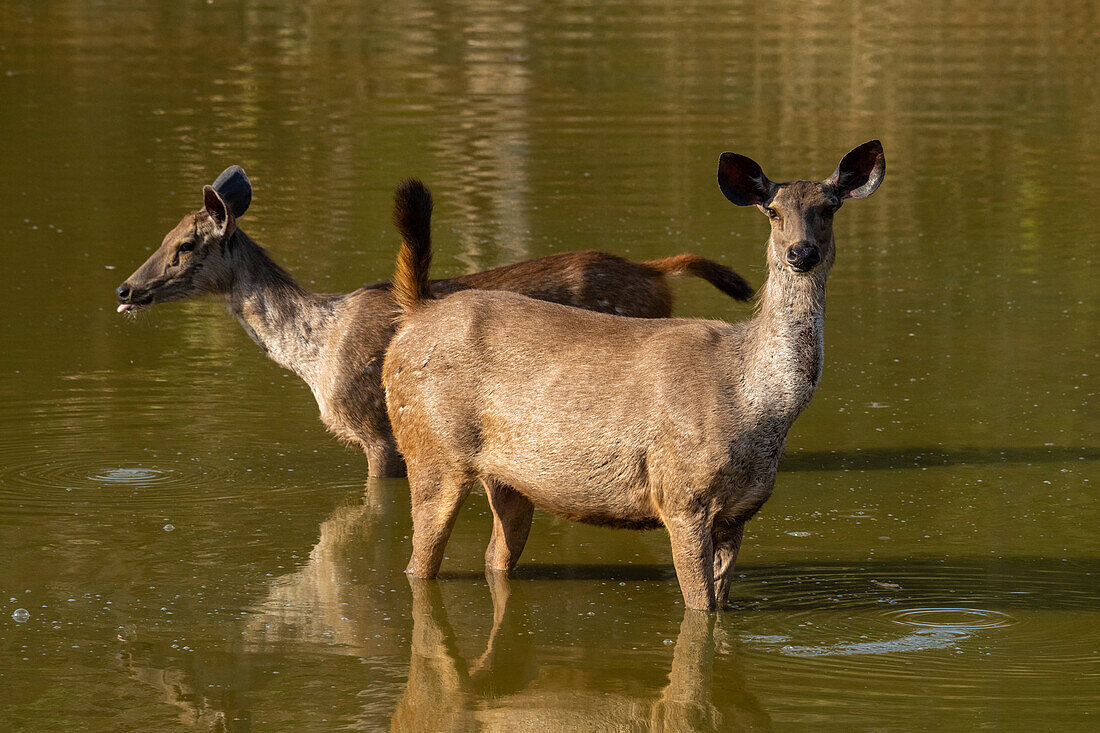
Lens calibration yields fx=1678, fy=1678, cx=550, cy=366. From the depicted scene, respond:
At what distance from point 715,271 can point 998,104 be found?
55.0 ft

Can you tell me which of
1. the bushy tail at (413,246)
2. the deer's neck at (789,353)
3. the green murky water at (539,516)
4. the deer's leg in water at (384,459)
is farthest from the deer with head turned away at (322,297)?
the deer's neck at (789,353)

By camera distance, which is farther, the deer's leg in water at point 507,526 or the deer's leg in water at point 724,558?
the deer's leg in water at point 507,526

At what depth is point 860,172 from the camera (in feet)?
26.2

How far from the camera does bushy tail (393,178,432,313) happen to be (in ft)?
27.9

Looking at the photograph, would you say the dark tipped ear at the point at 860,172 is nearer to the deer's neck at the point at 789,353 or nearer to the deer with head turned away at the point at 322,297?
the deer's neck at the point at 789,353

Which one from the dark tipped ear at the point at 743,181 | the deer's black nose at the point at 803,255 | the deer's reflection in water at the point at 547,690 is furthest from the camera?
the dark tipped ear at the point at 743,181

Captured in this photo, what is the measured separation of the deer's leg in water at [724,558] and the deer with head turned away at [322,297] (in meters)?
2.89

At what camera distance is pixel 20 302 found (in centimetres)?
1488

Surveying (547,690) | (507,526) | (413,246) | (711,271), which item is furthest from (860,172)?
(711,271)

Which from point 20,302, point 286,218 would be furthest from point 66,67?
point 20,302

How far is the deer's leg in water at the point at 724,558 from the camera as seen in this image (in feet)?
26.2

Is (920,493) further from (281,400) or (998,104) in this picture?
(998,104)

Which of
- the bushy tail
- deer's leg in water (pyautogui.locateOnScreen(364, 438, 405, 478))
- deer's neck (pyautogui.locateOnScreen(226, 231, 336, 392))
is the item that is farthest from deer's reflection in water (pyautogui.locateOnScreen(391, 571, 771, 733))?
deer's neck (pyautogui.locateOnScreen(226, 231, 336, 392))

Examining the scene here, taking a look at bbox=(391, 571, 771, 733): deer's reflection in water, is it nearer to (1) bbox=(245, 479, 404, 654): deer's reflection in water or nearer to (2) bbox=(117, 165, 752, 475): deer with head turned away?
(1) bbox=(245, 479, 404, 654): deer's reflection in water
